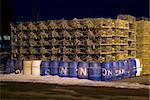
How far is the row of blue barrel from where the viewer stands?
2022 centimetres

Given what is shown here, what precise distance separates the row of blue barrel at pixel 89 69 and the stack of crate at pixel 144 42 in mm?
2344

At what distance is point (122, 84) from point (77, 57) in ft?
10.9

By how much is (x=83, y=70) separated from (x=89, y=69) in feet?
1.05

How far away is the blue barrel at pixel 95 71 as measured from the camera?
20.2 metres

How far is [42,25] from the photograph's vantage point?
2252 cm

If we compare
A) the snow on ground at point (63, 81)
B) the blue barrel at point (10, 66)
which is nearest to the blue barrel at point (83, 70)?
the snow on ground at point (63, 81)

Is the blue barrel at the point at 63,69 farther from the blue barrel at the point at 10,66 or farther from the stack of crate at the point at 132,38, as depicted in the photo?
the stack of crate at the point at 132,38

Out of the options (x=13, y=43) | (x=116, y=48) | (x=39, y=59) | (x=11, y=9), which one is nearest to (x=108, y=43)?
(x=116, y=48)

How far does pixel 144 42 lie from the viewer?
2383 centimetres

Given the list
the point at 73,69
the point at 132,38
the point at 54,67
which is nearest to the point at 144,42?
the point at 132,38

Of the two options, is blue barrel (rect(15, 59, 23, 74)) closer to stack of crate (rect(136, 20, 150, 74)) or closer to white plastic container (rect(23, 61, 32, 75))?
white plastic container (rect(23, 61, 32, 75))

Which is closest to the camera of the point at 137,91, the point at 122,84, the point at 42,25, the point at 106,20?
the point at 137,91

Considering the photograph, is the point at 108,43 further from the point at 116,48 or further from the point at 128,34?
the point at 128,34

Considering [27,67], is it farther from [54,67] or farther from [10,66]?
[54,67]
